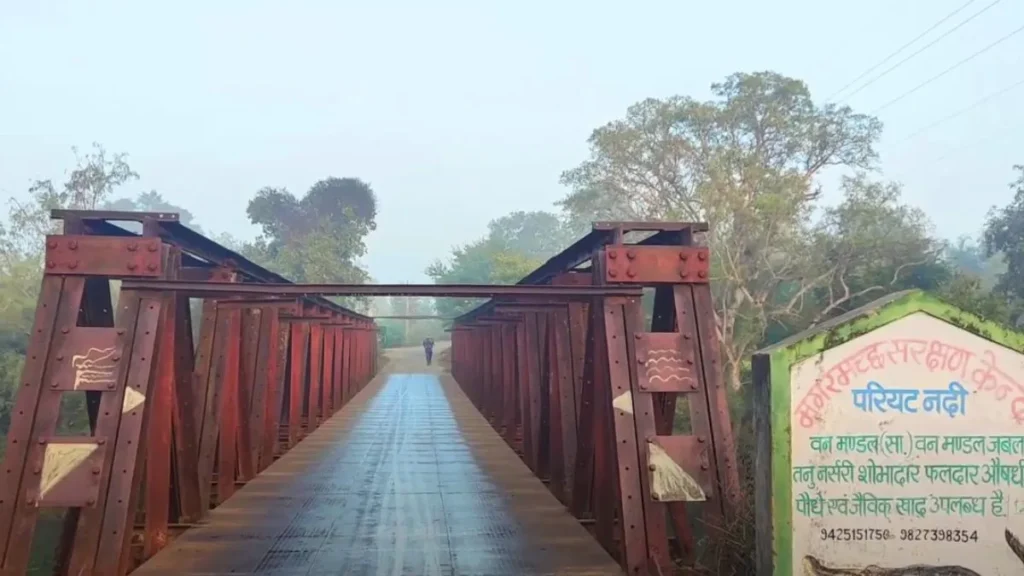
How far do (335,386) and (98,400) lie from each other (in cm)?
1418

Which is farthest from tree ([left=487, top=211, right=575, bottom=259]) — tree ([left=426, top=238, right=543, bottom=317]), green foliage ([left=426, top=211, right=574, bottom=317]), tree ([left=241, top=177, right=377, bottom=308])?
tree ([left=241, top=177, right=377, bottom=308])

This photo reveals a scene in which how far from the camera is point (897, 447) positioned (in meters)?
3.86

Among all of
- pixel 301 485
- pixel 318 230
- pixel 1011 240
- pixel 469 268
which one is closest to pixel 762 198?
pixel 1011 240

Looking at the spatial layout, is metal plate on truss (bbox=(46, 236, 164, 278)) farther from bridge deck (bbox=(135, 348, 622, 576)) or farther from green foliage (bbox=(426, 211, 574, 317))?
green foliage (bbox=(426, 211, 574, 317))

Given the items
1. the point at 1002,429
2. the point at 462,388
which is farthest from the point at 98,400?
the point at 462,388

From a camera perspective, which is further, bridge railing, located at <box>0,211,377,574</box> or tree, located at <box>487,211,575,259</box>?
tree, located at <box>487,211,575,259</box>

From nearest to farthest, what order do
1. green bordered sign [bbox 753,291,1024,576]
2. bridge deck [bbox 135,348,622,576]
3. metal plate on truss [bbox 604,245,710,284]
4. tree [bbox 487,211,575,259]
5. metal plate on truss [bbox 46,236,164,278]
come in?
green bordered sign [bbox 753,291,1024,576] → metal plate on truss [bbox 46,236,164,278] → metal plate on truss [bbox 604,245,710,284] → bridge deck [bbox 135,348,622,576] → tree [bbox 487,211,575,259]

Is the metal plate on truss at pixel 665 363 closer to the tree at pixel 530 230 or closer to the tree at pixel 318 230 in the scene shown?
the tree at pixel 318 230

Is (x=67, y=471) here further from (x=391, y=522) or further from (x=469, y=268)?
(x=469, y=268)

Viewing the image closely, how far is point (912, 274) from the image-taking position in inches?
1168

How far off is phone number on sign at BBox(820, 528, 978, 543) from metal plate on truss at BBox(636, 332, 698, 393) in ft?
4.98

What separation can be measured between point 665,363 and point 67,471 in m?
3.26

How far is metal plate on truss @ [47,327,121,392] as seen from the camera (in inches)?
199

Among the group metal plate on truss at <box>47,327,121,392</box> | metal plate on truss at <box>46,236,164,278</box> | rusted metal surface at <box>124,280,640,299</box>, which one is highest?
metal plate on truss at <box>46,236,164,278</box>
